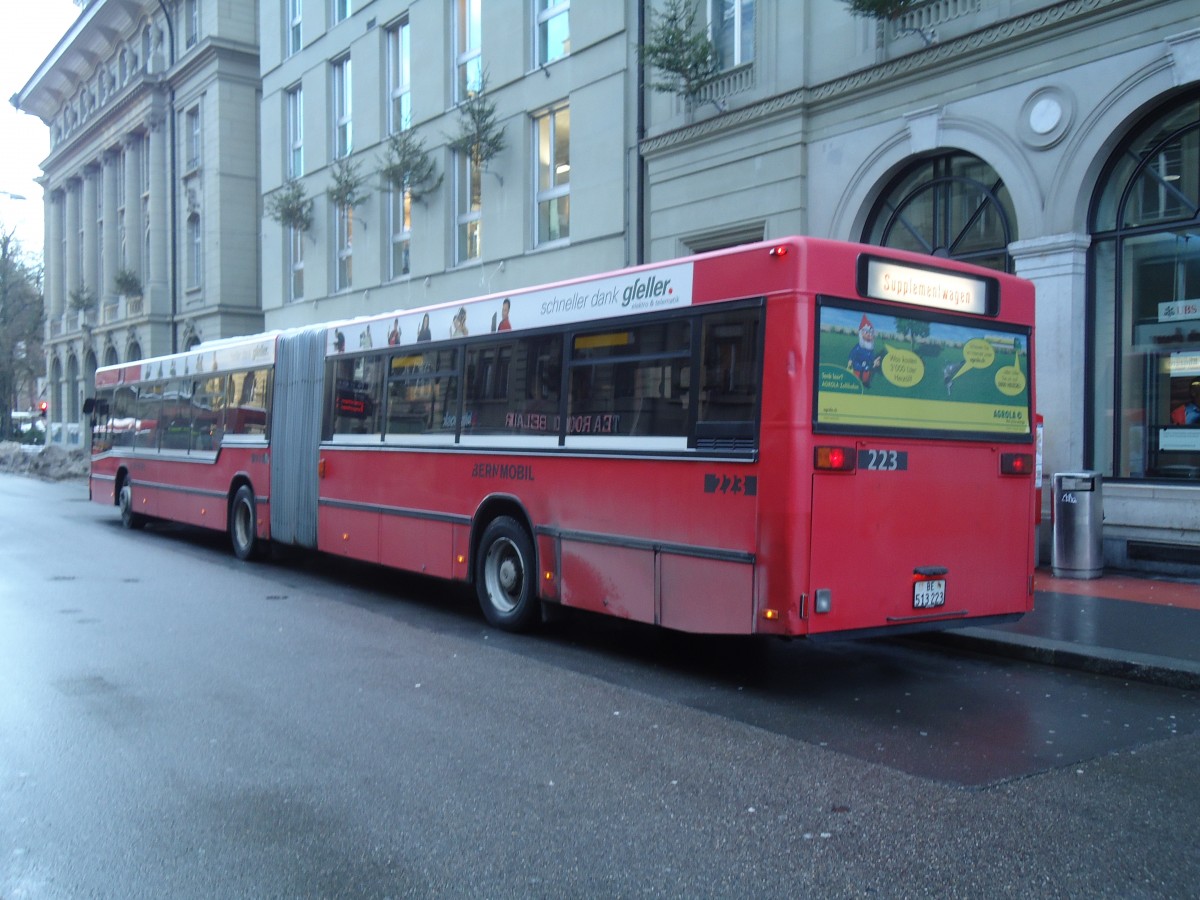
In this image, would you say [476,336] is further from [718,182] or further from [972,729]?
[718,182]

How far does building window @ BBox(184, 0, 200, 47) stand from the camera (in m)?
40.9

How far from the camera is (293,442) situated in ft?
46.1

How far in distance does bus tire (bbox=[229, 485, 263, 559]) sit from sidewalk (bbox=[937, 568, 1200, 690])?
9.46 m

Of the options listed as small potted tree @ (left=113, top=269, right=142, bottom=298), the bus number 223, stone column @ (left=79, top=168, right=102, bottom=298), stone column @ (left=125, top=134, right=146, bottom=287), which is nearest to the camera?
the bus number 223

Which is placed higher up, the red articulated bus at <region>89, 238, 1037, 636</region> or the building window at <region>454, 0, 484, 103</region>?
the building window at <region>454, 0, 484, 103</region>

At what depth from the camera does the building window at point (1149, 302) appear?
12.2m

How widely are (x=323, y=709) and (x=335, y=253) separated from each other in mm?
23152

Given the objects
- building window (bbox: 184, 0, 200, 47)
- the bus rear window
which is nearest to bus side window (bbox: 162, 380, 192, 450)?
the bus rear window

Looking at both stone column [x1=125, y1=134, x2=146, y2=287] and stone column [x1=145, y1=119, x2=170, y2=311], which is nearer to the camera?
stone column [x1=145, y1=119, x2=170, y2=311]

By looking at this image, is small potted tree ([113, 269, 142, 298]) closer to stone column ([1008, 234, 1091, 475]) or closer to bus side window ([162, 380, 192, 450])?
bus side window ([162, 380, 192, 450])

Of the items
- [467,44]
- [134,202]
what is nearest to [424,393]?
[467,44]

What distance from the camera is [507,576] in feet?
33.5

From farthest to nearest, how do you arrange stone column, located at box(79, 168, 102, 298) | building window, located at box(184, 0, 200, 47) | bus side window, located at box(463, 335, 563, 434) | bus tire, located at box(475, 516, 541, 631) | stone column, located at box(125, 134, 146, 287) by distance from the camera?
stone column, located at box(79, 168, 102, 298) → stone column, located at box(125, 134, 146, 287) → building window, located at box(184, 0, 200, 47) → bus tire, located at box(475, 516, 541, 631) → bus side window, located at box(463, 335, 563, 434)

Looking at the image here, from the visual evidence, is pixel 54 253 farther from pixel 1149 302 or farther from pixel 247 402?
pixel 1149 302
